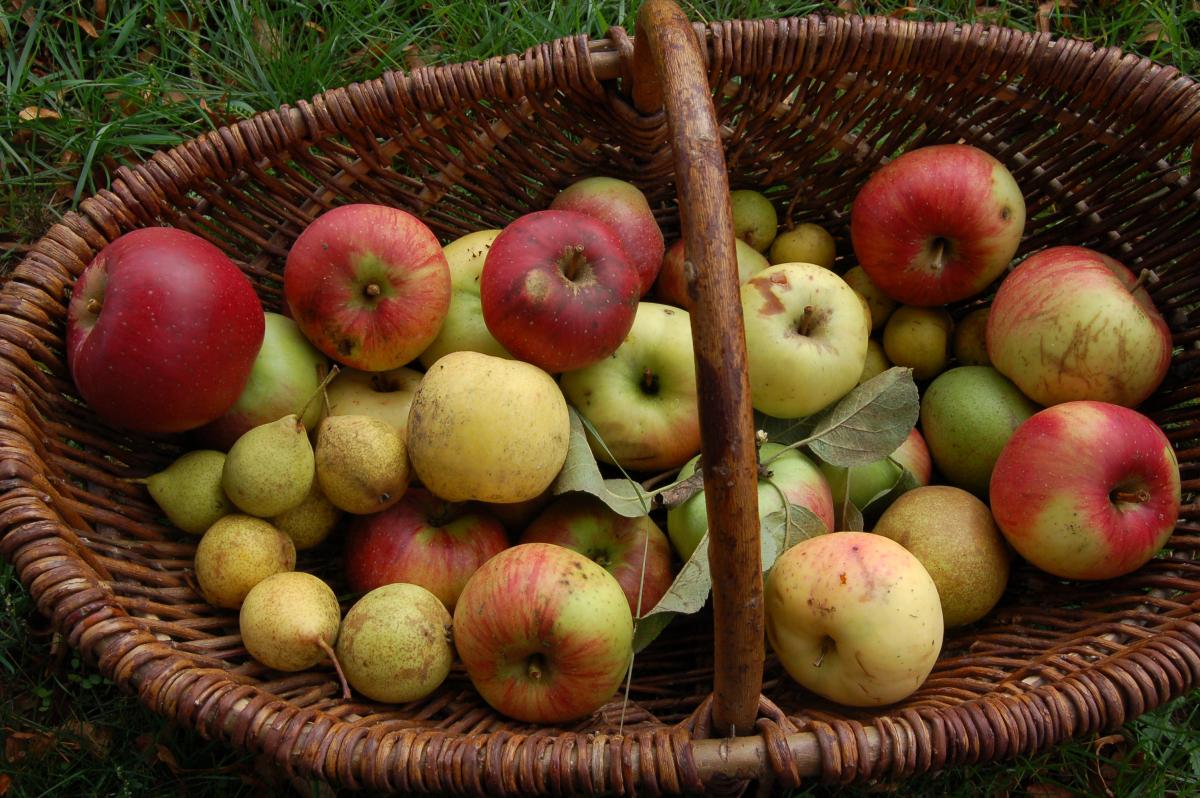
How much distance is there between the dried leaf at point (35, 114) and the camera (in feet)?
8.97

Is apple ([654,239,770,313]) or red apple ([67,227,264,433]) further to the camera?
apple ([654,239,770,313])

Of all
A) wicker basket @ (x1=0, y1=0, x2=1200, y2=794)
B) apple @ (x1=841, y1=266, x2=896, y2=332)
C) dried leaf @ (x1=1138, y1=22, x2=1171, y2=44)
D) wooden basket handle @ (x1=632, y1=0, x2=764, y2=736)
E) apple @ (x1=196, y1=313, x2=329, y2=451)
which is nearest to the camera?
wooden basket handle @ (x1=632, y1=0, x2=764, y2=736)

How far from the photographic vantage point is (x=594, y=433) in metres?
1.95

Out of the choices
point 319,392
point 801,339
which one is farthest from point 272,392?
point 801,339

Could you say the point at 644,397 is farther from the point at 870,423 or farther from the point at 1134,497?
the point at 1134,497

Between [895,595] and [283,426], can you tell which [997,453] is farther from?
[283,426]

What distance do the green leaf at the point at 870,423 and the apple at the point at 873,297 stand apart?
1.10 feet

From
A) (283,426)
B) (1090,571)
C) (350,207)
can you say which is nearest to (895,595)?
(1090,571)

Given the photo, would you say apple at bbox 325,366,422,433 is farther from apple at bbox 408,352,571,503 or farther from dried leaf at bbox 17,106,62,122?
dried leaf at bbox 17,106,62,122

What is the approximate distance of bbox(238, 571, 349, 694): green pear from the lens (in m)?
1.63

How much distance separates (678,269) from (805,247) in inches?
12.6

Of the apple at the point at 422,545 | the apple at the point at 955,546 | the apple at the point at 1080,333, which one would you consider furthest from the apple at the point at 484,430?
the apple at the point at 1080,333

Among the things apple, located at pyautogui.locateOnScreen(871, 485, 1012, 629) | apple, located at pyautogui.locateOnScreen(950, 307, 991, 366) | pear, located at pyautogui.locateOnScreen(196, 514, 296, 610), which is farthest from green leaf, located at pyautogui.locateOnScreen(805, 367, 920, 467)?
pear, located at pyautogui.locateOnScreen(196, 514, 296, 610)

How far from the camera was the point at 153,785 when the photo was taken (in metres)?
2.12
